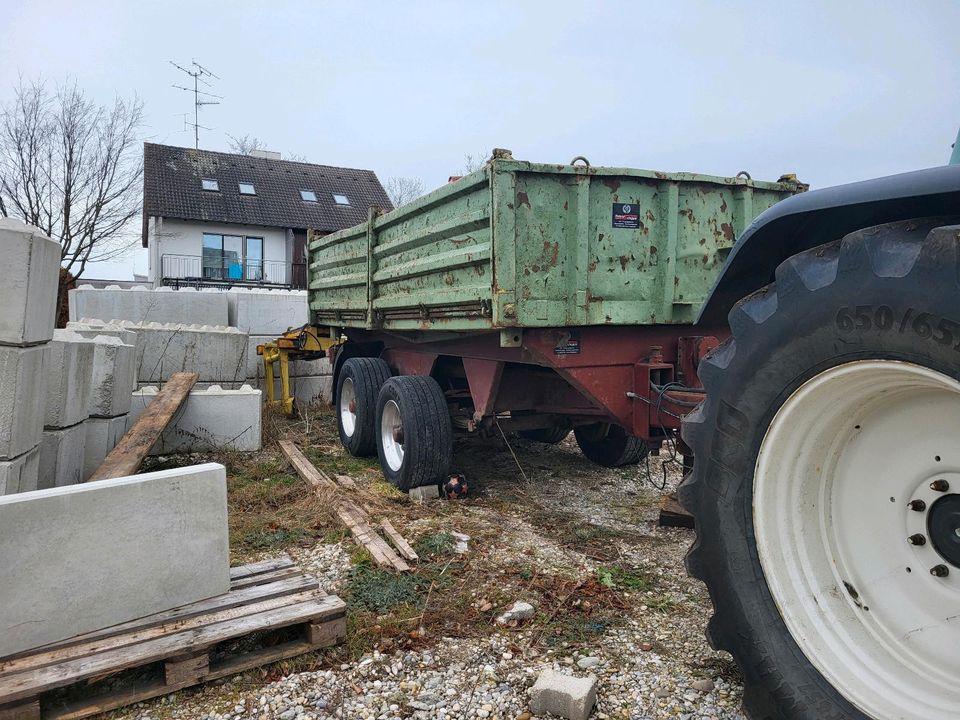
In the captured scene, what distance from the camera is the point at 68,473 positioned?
14.9 ft

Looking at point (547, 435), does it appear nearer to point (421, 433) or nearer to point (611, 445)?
point (611, 445)

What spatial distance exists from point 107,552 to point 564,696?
195 cm

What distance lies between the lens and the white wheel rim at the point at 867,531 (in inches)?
69.3

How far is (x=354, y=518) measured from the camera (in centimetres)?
457

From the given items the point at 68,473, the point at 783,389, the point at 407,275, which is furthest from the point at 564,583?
the point at 68,473

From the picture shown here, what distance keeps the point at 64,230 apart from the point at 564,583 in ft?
88.4

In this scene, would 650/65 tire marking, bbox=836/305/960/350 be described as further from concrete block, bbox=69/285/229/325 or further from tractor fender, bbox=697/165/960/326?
concrete block, bbox=69/285/229/325

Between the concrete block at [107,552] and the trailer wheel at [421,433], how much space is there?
6.85ft

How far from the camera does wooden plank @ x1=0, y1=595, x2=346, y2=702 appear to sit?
237cm

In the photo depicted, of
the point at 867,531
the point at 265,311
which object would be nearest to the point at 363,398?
the point at 265,311

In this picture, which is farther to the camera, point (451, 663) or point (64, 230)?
point (64, 230)

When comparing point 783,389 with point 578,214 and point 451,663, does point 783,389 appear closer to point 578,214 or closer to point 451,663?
point 451,663

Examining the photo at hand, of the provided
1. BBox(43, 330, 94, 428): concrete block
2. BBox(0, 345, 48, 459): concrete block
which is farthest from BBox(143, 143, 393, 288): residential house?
BBox(0, 345, 48, 459): concrete block

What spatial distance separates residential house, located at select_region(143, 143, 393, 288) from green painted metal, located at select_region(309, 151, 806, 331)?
22131 millimetres
